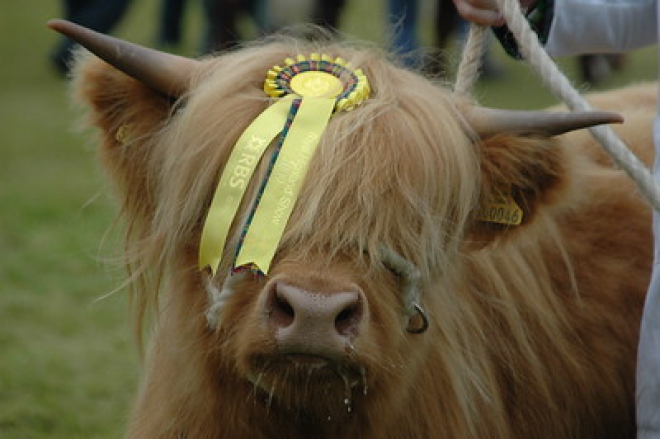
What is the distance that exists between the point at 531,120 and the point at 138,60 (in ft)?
3.16

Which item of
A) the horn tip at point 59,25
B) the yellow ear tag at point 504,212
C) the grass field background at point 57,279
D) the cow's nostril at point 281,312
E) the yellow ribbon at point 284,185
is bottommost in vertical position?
the grass field background at point 57,279

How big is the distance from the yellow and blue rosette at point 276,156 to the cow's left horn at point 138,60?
0.25m

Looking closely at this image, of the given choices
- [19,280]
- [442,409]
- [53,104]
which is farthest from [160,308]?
[53,104]

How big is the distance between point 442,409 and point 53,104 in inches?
337

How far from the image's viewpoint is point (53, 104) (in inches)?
442

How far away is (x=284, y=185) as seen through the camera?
2.84 metres

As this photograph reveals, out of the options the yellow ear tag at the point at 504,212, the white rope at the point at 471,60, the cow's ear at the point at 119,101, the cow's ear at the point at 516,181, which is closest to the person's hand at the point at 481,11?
the white rope at the point at 471,60

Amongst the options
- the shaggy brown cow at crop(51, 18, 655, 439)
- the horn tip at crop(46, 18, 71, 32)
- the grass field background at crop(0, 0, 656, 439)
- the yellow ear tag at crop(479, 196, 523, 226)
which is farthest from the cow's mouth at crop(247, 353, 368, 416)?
the horn tip at crop(46, 18, 71, 32)

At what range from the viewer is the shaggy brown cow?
2.80m

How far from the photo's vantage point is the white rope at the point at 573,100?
115 inches

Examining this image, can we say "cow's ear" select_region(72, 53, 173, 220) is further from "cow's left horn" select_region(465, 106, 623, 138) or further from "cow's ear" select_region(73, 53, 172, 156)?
"cow's left horn" select_region(465, 106, 623, 138)

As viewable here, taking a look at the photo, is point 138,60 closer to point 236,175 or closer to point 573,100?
point 236,175

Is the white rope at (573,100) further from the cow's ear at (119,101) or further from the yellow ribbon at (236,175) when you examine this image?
the cow's ear at (119,101)

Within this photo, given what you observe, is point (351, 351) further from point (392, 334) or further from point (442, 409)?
point (442, 409)
